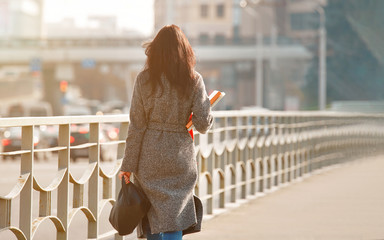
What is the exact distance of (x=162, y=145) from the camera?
20.0ft

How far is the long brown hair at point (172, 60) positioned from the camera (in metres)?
6.00

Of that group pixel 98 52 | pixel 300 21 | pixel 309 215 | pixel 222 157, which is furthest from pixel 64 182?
pixel 300 21

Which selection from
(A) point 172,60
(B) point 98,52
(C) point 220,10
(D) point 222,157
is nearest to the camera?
(A) point 172,60

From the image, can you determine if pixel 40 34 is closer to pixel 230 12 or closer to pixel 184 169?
pixel 230 12

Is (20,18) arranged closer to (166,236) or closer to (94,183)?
(94,183)

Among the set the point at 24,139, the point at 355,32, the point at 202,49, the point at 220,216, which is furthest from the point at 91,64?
the point at 24,139

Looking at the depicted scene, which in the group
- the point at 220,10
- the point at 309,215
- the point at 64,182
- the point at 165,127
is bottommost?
the point at 309,215

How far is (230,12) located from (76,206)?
106m

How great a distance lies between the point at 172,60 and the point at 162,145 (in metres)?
0.52

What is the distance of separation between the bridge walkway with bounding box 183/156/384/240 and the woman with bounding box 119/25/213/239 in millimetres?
3429

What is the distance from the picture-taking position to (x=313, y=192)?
15.5m

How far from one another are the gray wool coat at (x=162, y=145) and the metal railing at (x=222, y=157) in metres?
0.81

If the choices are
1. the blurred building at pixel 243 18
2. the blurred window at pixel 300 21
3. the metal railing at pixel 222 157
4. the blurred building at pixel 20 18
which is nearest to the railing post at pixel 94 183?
the metal railing at pixel 222 157

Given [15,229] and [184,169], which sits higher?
[184,169]
